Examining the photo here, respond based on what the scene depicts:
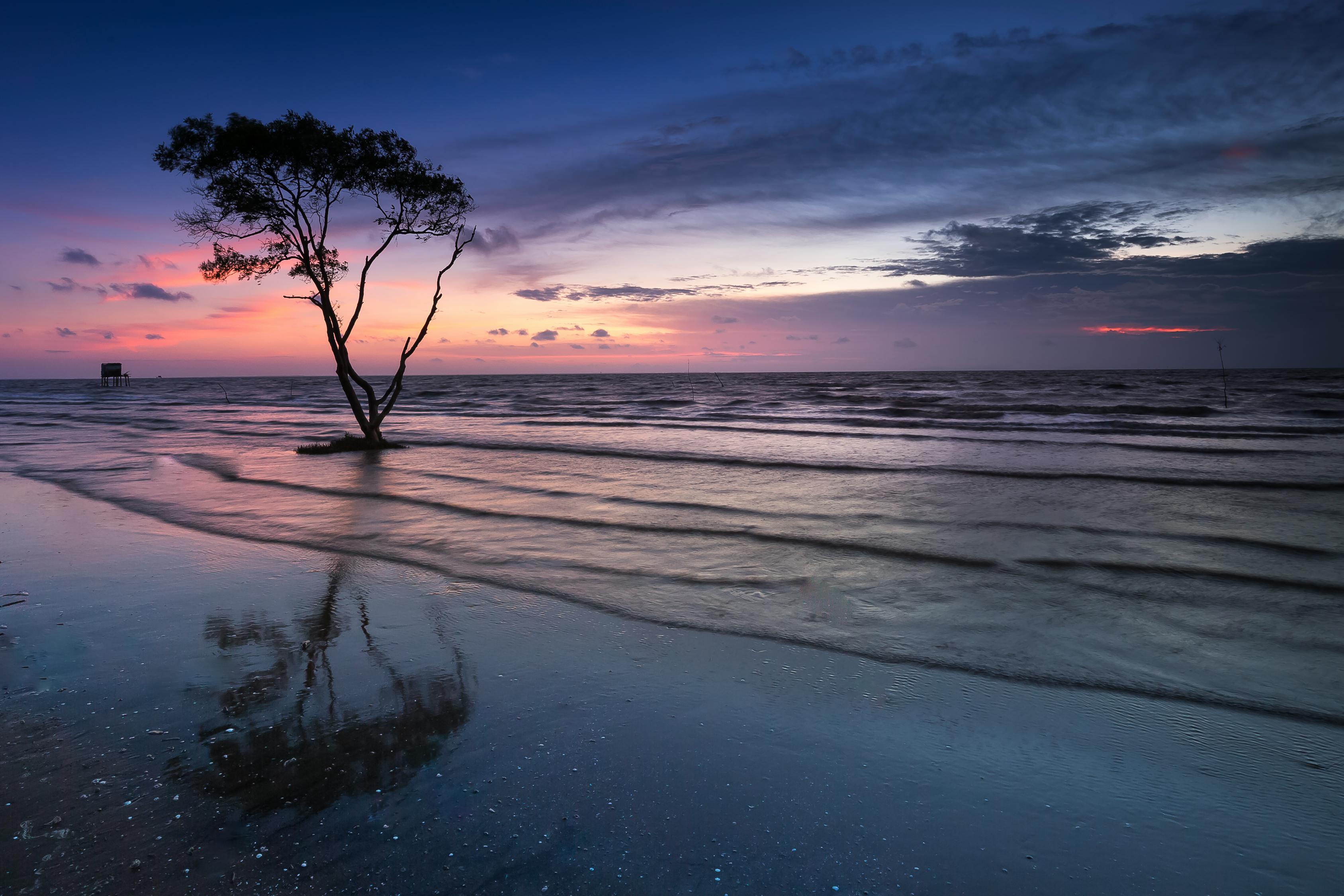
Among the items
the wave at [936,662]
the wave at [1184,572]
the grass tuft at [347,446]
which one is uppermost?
the grass tuft at [347,446]

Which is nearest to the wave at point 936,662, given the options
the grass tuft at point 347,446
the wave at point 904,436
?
the grass tuft at point 347,446

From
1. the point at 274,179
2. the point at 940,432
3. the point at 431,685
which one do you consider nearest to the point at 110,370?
the point at 274,179

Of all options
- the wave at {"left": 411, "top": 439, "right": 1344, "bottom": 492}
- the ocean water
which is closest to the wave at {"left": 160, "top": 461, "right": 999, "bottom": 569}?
the ocean water

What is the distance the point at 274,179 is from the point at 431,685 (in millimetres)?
18944

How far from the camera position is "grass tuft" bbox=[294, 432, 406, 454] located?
69.6 feet

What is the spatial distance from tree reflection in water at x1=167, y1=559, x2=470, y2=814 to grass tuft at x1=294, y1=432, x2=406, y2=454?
17.0 m

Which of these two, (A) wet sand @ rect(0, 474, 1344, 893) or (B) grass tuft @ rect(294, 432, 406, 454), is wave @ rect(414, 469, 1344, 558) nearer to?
(A) wet sand @ rect(0, 474, 1344, 893)

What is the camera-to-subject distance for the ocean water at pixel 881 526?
241 inches

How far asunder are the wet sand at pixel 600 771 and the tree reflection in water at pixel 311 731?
20mm

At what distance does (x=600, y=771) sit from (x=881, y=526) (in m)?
8.04

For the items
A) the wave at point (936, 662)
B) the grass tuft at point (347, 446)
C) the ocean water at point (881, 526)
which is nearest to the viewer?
the wave at point (936, 662)

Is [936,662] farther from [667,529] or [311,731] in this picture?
[667,529]

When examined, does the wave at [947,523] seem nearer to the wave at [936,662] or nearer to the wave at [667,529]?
the wave at [667,529]

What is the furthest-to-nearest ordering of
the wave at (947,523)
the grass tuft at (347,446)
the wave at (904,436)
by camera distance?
1. the grass tuft at (347,446)
2. the wave at (904,436)
3. the wave at (947,523)
